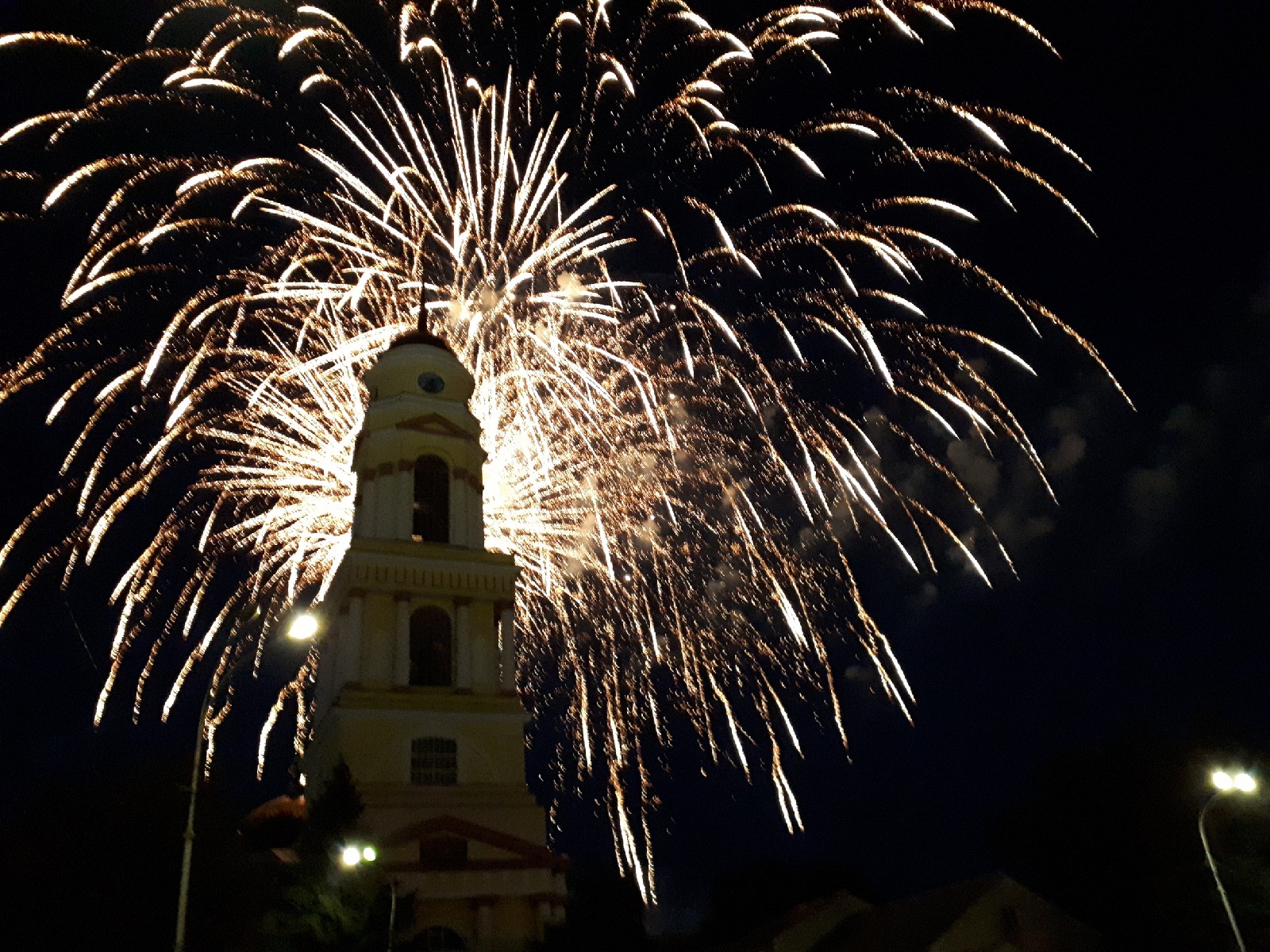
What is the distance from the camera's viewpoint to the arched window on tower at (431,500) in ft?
135

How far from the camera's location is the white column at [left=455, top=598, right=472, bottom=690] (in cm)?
3784

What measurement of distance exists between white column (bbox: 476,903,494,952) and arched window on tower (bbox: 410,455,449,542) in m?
13.4

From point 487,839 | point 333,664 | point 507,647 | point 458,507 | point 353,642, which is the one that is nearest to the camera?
point 487,839

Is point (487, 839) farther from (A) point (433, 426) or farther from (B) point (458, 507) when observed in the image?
(A) point (433, 426)

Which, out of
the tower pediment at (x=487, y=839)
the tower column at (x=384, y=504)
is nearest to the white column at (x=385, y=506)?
the tower column at (x=384, y=504)

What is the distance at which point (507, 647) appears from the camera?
3884cm

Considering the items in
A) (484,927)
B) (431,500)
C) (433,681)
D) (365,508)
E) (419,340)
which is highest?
(419,340)

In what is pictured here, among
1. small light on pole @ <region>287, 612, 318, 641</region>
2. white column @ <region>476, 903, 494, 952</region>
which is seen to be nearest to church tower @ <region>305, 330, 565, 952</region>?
white column @ <region>476, 903, 494, 952</region>

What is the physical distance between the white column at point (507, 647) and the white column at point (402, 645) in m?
3.24

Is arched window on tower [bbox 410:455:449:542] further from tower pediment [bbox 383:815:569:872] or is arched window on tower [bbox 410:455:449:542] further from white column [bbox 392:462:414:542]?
tower pediment [bbox 383:815:569:872]

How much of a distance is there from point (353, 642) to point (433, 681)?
10.3 ft

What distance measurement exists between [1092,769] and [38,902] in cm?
3989

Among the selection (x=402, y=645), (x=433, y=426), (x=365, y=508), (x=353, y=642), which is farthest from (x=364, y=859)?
(x=433, y=426)

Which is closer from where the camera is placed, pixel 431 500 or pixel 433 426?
pixel 431 500
